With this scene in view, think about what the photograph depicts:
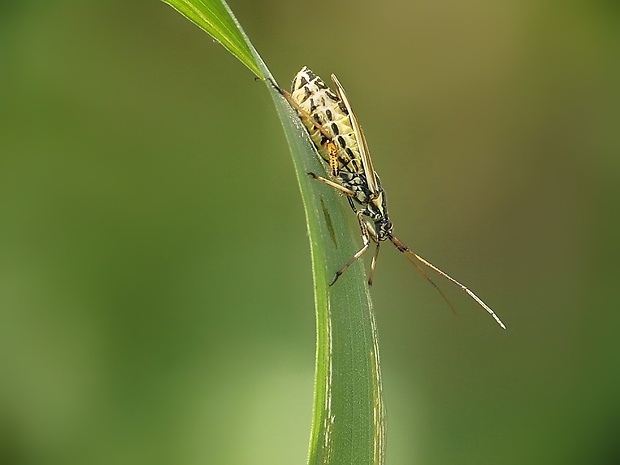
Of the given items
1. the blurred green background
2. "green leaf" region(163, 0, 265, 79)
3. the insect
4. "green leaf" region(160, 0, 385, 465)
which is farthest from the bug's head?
the blurred green background

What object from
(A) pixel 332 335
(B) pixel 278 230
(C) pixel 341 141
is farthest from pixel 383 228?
(B) pixel 278 230

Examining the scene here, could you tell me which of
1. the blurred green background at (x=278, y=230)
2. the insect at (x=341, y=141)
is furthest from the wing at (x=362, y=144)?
the blurred green background at (x=278, y=230)

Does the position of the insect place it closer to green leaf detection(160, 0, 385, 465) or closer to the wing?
the wing

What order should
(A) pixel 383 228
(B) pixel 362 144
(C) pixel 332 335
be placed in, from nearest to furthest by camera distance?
(C) pixel 332 335
(B) pixel 362 144
(A) pixel 383 228

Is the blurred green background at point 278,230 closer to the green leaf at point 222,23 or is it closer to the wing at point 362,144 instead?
the wing at point 362,144

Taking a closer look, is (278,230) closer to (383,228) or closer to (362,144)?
(383,228)

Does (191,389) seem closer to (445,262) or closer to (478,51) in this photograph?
(445,262)
